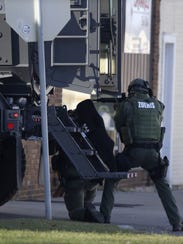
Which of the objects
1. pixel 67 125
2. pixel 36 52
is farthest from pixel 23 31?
pixel 67 125

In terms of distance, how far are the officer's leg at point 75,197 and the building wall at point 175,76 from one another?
792cm

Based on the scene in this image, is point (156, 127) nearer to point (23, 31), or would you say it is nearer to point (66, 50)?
point (66, 50)

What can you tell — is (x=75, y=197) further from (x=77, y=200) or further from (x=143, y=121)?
(x=143, y=121)

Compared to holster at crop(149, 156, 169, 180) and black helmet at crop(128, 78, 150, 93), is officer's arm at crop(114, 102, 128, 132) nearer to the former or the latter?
black helmet at crop(128, 78, 150, 93)

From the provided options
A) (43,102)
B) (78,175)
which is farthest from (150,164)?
(43,102)

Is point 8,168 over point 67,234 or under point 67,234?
over

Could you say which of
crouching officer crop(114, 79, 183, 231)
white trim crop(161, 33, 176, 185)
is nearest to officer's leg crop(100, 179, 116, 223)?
crouching officer crop(114, 79, 183, 231)

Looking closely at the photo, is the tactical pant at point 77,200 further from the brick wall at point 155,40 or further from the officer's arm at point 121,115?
the brick wall at point 155,40

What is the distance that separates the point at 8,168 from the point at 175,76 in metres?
8.69

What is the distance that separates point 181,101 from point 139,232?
31.0ft

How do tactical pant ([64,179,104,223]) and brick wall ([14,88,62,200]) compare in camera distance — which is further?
brick wall ([14,88,62,200])

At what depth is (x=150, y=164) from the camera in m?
10.8

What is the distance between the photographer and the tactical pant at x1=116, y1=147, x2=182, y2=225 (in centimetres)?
1070

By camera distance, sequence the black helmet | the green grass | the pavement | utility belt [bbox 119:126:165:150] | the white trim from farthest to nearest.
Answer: the white trim, the pavement, the black helmet, utility belt [bbox 119:126:165:150], the green grass
